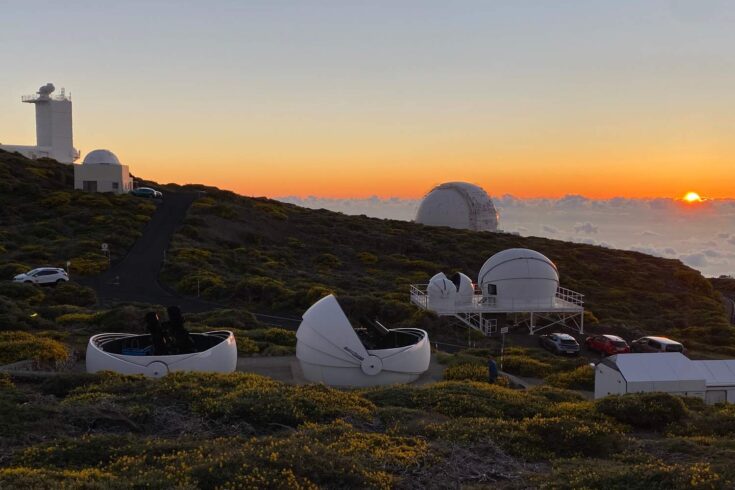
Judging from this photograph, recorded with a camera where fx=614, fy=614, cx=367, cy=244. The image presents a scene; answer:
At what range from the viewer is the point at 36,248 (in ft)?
136

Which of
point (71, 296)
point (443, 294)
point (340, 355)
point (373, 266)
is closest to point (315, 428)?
point (340, 355)

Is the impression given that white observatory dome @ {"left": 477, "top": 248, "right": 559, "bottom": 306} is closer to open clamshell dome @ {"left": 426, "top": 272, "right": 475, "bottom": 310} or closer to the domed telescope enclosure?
the domed telescope enclosure

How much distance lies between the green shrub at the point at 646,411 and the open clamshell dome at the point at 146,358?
939 cm

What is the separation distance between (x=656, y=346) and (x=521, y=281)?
304 inches

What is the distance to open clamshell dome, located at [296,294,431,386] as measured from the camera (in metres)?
16.5

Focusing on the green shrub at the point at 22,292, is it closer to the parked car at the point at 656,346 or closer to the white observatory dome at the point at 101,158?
the parked car at the point at 656,346

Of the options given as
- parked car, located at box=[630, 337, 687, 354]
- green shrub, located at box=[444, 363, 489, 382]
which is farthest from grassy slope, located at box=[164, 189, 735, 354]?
Answer: green shrub, located at box=[444, 363, 489, 382]

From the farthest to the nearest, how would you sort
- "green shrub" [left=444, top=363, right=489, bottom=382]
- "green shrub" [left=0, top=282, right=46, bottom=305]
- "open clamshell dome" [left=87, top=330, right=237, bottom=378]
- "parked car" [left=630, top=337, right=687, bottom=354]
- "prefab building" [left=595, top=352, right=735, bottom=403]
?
1. "green shrub" [left=0, top=282, right=46, bottom=305]
2. "parked car" [left=630, top=337, right=687, bottom=354]
3. "green shrub" [left=444, top=363, right=489, bottom=382]
4. "prefab building" [left=595, top=352, right=735, bottom=403]
5. "open clamshell dome" [left=87, top=330, right=237, bottom=378]

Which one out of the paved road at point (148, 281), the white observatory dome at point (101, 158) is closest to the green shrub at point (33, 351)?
the paved road at point (148, 281)

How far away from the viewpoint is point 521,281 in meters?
32.7

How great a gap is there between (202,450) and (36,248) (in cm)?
3836

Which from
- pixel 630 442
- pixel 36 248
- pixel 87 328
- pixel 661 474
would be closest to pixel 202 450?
pixel 661 474

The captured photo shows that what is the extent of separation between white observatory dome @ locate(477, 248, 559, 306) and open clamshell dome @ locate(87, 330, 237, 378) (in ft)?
61.2

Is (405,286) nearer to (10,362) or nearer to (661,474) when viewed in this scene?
(10,362)
